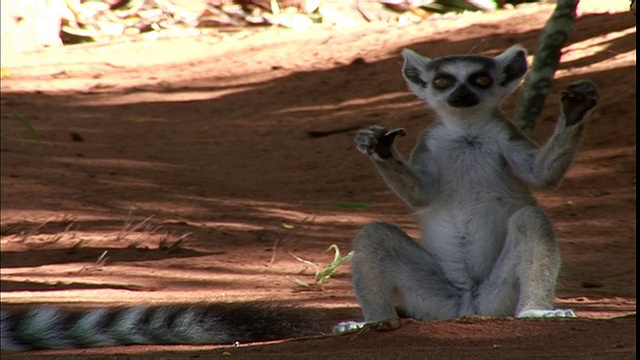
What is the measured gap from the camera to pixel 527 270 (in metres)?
4.94

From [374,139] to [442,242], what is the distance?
714 millimetres

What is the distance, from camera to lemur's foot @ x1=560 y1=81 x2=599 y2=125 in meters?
4.81

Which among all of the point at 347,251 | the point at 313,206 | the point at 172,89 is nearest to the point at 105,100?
the point at 172,89

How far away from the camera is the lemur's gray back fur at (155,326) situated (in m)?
5.25

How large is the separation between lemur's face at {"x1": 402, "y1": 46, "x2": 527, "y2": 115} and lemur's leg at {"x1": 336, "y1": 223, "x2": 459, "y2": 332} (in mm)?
706

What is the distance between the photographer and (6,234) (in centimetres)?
865

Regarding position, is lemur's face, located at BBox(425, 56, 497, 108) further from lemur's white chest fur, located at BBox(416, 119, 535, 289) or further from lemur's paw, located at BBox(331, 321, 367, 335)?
lemur's paw, located at BBox(331, 321, 367, 335)

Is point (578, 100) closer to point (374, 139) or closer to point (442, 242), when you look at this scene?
point (374, 139)

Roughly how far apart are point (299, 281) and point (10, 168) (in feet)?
16.1

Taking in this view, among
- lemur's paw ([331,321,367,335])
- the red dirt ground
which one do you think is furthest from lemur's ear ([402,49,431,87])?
lemur's paw ([331,321,367,335])

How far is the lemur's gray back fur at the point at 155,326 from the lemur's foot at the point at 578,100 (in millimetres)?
1469

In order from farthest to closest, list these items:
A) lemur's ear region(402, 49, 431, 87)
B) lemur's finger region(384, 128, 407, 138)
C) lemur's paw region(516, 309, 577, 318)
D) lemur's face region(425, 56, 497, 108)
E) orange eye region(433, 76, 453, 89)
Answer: lemur's ear region(402, 49, 431, 87) < orange eye region(433, 76, 453, 89) < lemur's face region(425, 56, 497, 108) < lemur's finger region(384, 128, 407, 138) < lemur's paw region(516, 309, 577, 318)

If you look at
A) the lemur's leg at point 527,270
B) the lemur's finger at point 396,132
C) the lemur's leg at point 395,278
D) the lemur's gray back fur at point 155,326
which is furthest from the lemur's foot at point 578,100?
the lemur's gray back fur at point 155,326

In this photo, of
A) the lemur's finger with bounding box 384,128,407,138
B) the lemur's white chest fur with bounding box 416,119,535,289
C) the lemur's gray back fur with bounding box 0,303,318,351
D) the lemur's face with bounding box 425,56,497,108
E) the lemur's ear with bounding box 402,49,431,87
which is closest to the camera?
the lemur's finger with bounding box 384,128,407,138
